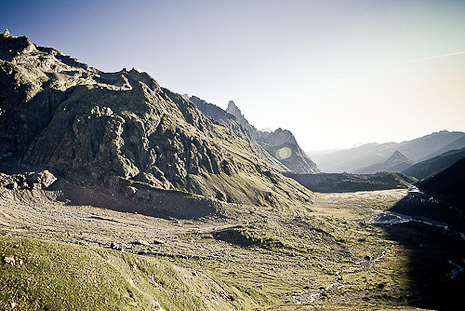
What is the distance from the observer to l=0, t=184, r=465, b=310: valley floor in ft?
93.2

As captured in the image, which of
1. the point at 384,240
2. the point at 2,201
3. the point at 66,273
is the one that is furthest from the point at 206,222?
the point at 66,273

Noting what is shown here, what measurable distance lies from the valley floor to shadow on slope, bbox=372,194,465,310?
54 cm

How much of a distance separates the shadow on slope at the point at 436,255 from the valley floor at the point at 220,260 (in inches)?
21.3

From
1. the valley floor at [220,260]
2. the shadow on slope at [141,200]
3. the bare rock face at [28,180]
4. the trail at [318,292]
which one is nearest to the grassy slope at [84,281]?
the valley floor at [220,260]

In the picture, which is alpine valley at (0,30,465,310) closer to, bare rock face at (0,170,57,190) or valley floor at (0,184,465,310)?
valley floor at (0,184,465,310)

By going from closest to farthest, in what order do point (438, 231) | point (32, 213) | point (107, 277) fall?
point (107, 277) → point (32, 213) → point (438, 231)

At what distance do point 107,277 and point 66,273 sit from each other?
16.0 feet

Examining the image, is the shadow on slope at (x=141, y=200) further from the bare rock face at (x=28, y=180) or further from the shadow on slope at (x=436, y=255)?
the shadow on slope at (x=436, y=255)

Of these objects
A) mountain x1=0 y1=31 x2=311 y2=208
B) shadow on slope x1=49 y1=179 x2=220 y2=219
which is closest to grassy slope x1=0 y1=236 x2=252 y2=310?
shadow on slope x1=49 y1=179 x2=220 y2=219

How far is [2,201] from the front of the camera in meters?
111

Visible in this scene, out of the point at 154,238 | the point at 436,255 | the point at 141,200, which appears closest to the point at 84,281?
the point at 154,238

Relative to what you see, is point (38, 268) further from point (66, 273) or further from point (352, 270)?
point (352, 270)

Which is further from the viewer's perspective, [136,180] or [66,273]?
[136,180]

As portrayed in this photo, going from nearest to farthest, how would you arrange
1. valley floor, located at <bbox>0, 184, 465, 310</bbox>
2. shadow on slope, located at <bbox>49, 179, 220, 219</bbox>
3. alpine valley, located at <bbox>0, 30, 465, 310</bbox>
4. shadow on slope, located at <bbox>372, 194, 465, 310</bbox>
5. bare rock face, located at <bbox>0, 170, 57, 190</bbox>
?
valley floor, located at <bbox>0, 184, 465, 310</bbox>, alpine valley, located at <bbox>0, 30, 465, 310</bbox>, shadow on slope, located at <bbox>372, 194, 465, 310</bbox>, bare rock face, located at <bbox>0, 170, 57, 190</bbox>, shadow on slope, located at <bbox>49, 179, 220, 219</bbox>
